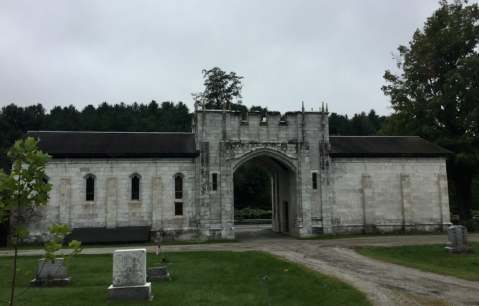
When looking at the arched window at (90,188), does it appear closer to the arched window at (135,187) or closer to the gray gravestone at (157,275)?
the arched window at (135,187)

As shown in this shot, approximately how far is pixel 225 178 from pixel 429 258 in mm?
14680

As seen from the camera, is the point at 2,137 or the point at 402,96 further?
the point at 2,137

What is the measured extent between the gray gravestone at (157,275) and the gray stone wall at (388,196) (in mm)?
18419

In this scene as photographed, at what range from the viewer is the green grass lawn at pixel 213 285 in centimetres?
1129

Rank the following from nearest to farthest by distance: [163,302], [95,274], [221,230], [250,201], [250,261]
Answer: [163,302], [95,274], [250,261], [221,230], [250,201]

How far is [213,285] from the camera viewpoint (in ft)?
45.1

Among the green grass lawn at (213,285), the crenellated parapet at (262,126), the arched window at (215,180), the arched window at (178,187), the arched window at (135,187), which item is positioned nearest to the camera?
the green grass lawn at (213,285)

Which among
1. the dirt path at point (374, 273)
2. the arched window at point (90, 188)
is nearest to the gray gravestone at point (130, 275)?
the dirt path at point (374, 273)

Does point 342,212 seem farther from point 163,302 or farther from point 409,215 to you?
point 163,302

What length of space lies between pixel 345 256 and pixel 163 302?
11.1 meters

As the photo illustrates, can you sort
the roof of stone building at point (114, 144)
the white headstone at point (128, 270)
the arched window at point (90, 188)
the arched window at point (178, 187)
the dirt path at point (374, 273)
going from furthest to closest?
the arched window at point (178, 187), the roof of stone building at point (114, 144), the arched window at point (90, 188), the white headstone at point (128, 270), the dirt path at point (374, 273)

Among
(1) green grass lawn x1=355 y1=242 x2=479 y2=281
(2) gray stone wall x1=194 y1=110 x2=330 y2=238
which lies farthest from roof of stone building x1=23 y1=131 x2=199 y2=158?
(1) green grass lawn x1=355 y1=242 x2=479 y2=281

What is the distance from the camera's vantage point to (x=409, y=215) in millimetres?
30578

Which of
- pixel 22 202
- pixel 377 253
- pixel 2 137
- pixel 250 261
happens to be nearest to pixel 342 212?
pixel 377 253
